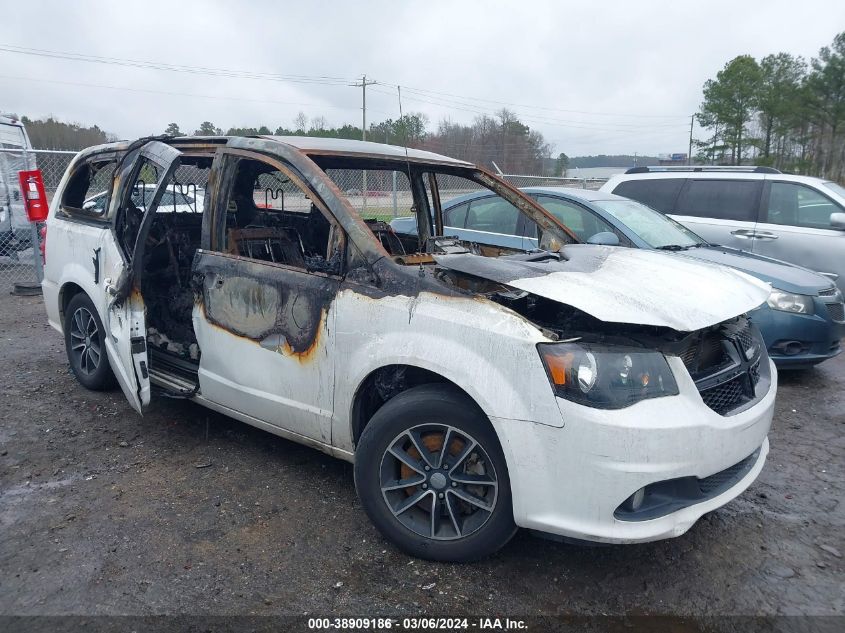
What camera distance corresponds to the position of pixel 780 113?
37.3 m

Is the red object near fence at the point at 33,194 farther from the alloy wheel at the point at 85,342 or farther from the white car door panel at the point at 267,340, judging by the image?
the white car door panel at the point at 267,340

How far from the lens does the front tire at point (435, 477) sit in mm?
2457

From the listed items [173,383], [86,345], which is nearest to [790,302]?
[173,383]

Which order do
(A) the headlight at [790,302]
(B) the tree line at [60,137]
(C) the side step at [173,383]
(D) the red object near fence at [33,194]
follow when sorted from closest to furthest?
(C) the side step at [173,383] < (A) the headlight at [790,302] < (D) the red object near fence at [33,194] < (B) the tree line at [60,137]

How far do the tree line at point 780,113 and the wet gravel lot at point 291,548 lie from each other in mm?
37923

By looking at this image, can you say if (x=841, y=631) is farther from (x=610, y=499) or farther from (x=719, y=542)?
(x=610, y=499)

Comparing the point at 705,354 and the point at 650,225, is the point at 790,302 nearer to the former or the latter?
the point at 650,225

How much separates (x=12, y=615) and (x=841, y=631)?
10.2ft

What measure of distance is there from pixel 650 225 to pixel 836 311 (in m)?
1.70

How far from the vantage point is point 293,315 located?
9.91 ft

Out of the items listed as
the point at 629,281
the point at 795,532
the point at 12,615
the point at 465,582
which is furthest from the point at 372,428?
the point at 795,532

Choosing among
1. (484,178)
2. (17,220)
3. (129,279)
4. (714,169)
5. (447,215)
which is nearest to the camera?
(129,279)

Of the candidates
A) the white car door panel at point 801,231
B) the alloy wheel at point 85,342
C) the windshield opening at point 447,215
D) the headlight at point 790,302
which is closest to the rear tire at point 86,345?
the alloy wheel at point 85,342

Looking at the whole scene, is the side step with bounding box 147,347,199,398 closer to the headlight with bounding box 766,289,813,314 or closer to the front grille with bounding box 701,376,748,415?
the front grille with bounding box 701,376,748,415
